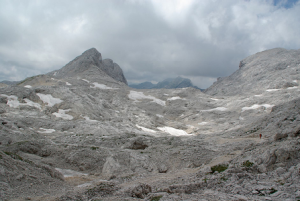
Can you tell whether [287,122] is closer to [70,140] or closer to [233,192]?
[233,192]

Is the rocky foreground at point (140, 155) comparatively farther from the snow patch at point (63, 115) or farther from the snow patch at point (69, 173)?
the snow patch at point (63, 115)

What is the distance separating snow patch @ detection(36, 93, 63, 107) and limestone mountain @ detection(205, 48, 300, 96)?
89.3 m

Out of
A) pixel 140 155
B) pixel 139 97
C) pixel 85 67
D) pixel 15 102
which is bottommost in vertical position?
pixel 140 155

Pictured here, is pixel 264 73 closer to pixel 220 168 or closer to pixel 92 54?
pixel 92 54

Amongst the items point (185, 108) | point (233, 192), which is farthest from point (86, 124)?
point (185, 108)

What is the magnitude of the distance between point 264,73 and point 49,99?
392 ft

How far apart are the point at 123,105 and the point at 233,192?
211 feet

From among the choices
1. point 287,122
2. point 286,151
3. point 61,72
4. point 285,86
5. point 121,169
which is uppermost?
point 61,72

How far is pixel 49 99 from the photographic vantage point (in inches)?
2094

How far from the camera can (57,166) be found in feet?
63.8

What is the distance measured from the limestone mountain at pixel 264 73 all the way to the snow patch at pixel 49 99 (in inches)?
3515

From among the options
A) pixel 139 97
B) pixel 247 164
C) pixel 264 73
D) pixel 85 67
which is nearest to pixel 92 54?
pixel 85 67

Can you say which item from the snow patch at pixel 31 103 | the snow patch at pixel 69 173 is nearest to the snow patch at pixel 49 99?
the snow patch at pixel 31 103

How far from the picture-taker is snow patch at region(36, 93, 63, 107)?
168 feet
